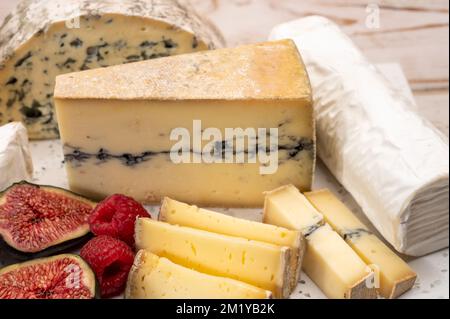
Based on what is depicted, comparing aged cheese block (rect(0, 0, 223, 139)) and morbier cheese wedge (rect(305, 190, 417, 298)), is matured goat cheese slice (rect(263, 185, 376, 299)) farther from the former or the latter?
aged cheese block (rect(0, 0, 223, 139))

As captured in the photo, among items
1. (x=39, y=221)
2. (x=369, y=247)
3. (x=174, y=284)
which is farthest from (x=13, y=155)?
(x=369, y=247)

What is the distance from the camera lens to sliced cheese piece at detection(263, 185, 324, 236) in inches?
82.6

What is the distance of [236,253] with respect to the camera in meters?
1.97

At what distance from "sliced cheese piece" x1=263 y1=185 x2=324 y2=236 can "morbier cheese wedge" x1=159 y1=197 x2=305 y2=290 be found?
8 cm

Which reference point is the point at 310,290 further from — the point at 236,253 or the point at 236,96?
the point at 236,96

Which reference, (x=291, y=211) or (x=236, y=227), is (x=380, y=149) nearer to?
(x=291, y=211)

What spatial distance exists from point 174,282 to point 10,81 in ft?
3.10

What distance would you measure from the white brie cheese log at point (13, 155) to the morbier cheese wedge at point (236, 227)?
44cm

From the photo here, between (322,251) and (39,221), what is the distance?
75 cm

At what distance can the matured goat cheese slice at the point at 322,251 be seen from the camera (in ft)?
6.47

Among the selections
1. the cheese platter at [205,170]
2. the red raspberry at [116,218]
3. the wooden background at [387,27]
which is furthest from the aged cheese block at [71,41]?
the wooden background at [387,27]

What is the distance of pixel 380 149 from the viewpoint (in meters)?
2.17

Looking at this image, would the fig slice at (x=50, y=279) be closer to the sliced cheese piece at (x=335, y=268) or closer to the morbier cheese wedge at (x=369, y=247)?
the sliced cheese piece at (x=335, y=268)
